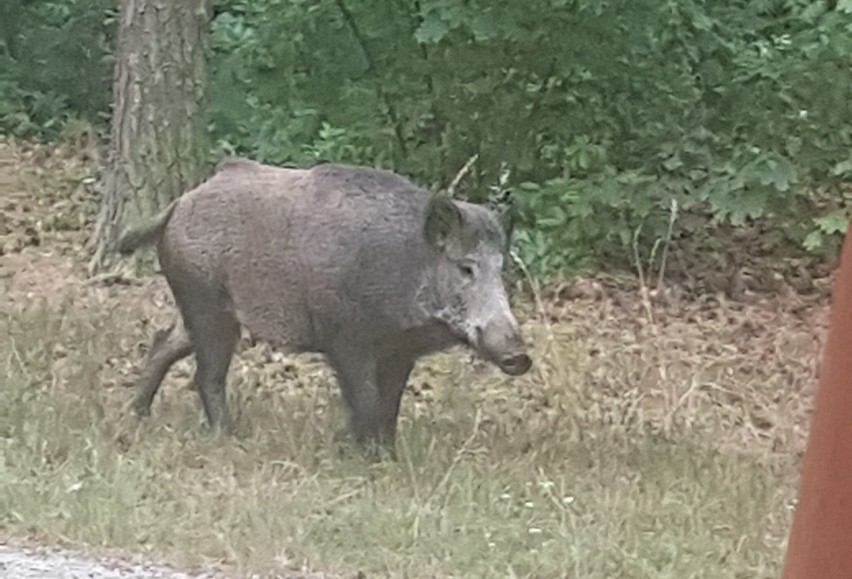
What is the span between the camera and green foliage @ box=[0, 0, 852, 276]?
5.22 feet

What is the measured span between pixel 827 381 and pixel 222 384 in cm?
103

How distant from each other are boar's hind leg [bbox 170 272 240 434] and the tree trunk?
0.27 ft

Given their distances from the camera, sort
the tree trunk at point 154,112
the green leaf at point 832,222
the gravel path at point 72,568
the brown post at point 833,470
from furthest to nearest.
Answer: the tree trunk at point 154,112 < the green leaf at point 832,222 < the gravel path at point 72,568 < the brown post at point 833,470

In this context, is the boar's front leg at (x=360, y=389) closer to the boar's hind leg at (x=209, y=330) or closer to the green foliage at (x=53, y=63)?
the boar's hind leg at (x=209, y=330)

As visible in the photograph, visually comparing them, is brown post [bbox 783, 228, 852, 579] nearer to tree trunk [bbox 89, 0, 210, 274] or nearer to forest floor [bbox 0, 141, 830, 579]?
forest floor [bbox 0, 141, 830, 579]

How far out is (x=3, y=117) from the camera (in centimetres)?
164

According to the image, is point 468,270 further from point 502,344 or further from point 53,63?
point 53,63

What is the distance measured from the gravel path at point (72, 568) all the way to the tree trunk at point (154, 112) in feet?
1.30

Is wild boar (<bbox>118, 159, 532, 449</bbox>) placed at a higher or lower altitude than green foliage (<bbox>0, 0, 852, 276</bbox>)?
lower

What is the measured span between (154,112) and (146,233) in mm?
174

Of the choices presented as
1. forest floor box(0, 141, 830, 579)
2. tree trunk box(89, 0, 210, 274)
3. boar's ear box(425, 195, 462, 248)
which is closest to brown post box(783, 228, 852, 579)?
forest floor box(0, 141, 830, 579)

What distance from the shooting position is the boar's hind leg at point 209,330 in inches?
63.2

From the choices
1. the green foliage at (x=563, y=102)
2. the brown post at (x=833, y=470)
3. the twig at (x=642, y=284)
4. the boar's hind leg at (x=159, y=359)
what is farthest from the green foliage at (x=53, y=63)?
the brown post at (x=833, y=470)

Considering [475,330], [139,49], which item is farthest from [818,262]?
[139,49]
